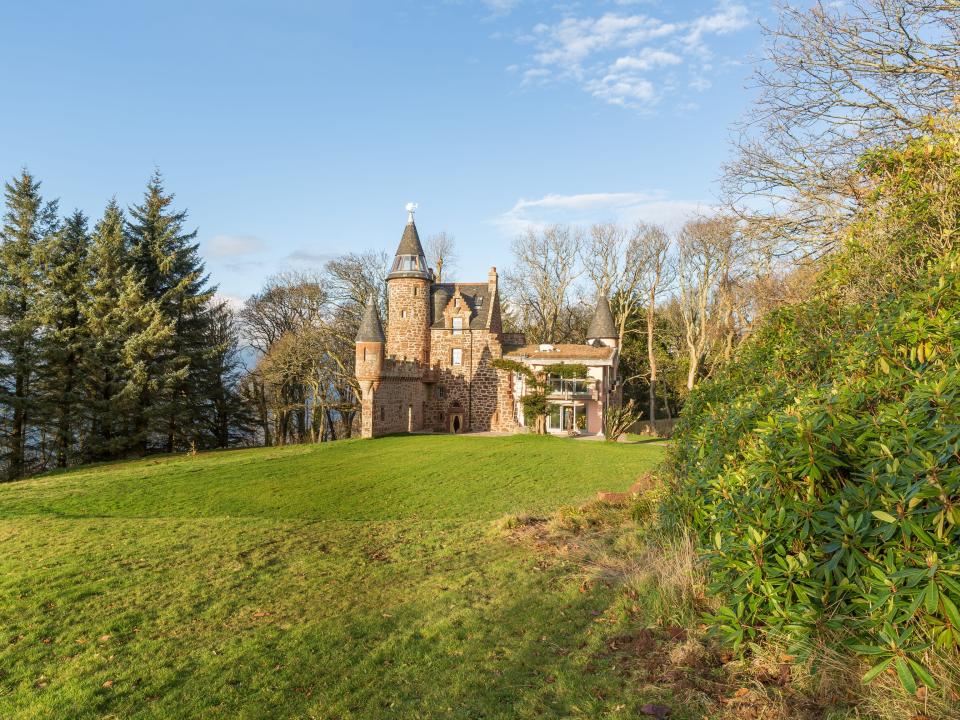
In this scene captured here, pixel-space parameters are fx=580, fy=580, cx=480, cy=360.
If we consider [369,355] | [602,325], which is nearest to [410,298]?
[369,355]

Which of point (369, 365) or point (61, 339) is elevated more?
point (61, 339)

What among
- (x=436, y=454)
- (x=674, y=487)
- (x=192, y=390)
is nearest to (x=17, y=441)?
(x=192, y=390)

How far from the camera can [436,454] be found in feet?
69.8

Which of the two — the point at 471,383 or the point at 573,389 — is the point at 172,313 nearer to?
the point at 471,383

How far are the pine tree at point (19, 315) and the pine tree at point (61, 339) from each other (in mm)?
376

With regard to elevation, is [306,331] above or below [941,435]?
above

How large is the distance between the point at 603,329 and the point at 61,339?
2758 centimetres

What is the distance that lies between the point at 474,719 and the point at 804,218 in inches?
384

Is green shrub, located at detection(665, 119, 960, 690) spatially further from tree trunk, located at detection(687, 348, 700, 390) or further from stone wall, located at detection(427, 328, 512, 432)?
tree trunk, located at detection(687, 348, 700, 390)

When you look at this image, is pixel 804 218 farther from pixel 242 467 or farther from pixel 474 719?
pixel 242 467

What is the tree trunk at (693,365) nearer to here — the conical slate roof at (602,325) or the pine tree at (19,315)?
the conical slate roof at (602,325)

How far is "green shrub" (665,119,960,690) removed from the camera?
2887mm

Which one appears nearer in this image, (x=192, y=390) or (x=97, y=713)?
(x=97, y=713)

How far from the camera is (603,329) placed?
3544cm
